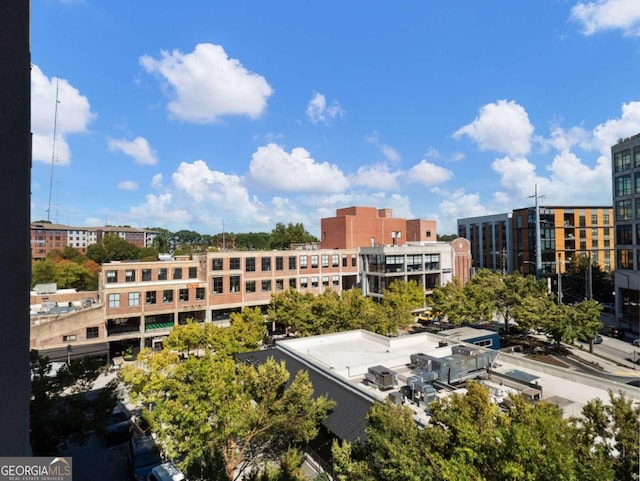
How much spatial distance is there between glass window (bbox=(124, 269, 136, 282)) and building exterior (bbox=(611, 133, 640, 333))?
201 feet

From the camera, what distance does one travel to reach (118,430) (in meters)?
23.2

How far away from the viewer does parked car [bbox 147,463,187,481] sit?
55.9 ft

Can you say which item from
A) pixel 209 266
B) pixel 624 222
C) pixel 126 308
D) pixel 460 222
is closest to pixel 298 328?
pixel 209 266

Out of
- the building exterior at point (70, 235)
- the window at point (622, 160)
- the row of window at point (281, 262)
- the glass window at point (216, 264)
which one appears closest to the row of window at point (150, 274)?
the glass window at point (216, 264)

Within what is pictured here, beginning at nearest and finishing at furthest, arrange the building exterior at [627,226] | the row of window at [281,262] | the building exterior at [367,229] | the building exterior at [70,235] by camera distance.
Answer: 1. the building exterior at [627,226]
2. the row of window at [281,262]
3. the building exterior at [367,229]
4. the building exterior at [70,235]

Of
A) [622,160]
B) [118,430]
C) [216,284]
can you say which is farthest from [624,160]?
[118,430]

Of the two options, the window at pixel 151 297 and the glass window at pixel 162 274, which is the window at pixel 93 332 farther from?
the glass window at pixel 162 274

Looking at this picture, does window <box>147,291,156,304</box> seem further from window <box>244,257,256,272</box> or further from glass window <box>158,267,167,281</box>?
window <box>244,257,256,272</box>

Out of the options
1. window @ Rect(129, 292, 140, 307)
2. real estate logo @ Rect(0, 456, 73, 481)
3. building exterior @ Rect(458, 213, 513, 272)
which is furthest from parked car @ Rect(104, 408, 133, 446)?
building exterior @ Rect(458, 213, 513, 272)

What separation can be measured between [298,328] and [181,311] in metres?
16.1

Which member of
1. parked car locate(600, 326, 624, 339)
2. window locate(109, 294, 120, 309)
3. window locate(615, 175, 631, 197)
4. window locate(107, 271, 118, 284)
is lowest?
parked car locate(600, 326, 624, 339)

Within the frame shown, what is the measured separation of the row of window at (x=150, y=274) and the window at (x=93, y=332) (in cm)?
528

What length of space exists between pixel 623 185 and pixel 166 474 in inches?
2364

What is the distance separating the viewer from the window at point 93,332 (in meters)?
38.2
